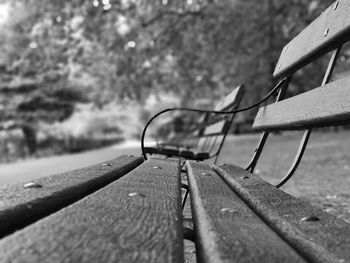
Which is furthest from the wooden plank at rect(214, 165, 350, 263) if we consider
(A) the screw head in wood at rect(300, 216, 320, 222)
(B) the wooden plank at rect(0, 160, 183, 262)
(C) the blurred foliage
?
(C) the blurred foliage

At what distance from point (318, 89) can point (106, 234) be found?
1058 millimetres

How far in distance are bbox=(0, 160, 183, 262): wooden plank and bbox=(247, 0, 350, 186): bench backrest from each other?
23.3 inches

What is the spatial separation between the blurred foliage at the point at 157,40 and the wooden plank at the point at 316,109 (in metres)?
5.37

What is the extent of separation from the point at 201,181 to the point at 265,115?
93cm

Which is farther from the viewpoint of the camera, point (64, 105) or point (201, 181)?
point (64, 105)

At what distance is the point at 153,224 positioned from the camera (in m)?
0.88

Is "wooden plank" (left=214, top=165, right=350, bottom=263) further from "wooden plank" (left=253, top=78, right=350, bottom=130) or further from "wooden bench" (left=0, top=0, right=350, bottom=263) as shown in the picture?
"wooden plank" (left=253, top=78, right=350, bottom=130)

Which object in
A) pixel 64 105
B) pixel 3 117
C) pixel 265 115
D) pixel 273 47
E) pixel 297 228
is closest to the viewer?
pixel 297 228

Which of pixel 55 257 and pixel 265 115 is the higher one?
pixel 265 115

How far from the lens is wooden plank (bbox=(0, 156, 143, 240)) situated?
3.02 feet

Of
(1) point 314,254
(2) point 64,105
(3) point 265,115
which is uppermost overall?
(2) point 64,105

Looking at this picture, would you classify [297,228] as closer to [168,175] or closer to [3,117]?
[168,175]

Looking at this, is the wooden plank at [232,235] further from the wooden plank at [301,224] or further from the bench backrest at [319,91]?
the bench backrest at [319,91]

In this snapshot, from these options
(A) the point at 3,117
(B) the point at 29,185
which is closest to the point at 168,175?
(B) the point at 29,185
